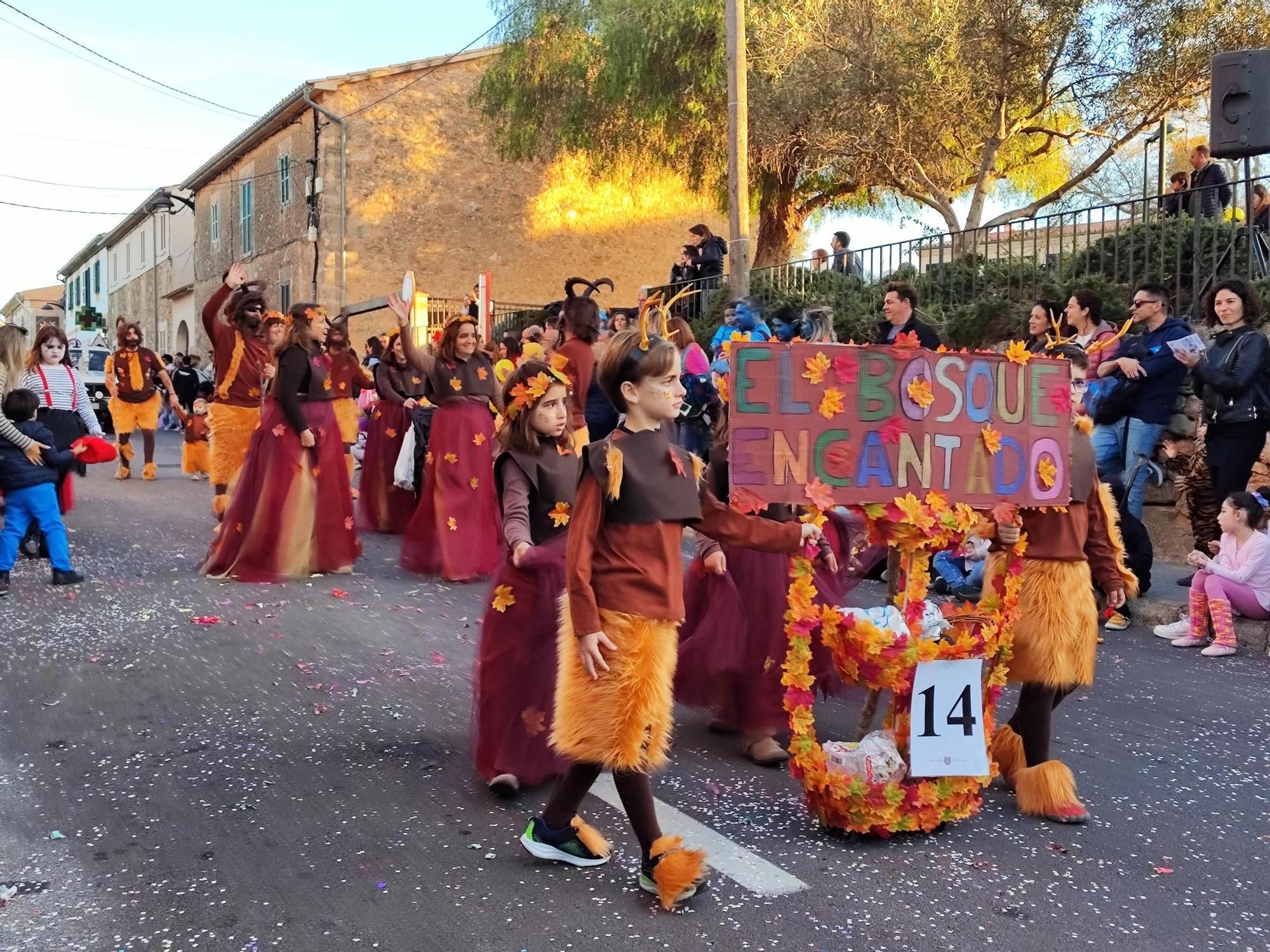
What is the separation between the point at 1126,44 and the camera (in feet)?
52.8

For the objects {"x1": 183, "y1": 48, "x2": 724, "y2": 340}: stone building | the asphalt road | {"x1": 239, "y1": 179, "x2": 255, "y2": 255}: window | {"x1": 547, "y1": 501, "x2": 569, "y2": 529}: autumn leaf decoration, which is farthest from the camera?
{"x1": 239, "y1": 179, "x2": 255, "y2": 255}: window

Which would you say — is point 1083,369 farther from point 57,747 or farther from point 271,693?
point 57,747

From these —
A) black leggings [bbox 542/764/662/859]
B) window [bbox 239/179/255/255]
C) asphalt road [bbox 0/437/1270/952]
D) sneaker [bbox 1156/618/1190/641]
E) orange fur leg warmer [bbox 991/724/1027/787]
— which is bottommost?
asphalt road [bbox 0/437/1270/952]

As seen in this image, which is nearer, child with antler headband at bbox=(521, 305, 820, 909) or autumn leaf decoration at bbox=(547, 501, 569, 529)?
child with antler headband at bbox=(521, 305, 820, 909)

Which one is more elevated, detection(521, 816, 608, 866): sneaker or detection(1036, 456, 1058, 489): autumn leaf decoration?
detection(1036, 456, 1058, 489): autumn leaf decoration

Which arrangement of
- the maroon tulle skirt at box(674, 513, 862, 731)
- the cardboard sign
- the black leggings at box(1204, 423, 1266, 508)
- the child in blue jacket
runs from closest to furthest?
the cardboard sign < the maroon tulle skirt at box(674, 513, 862, 731) < the black leggings at box(1204, 423, 1266, 508) < the child in blue jacket

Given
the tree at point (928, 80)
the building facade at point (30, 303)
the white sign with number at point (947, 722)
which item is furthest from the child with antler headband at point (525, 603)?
the building facade at point (30, 303)

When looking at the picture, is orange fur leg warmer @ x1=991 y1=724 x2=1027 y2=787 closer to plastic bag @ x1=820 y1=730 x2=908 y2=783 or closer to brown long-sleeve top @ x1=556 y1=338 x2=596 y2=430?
plastic bag @ x1=820 y1=730 x2=908 y2=783

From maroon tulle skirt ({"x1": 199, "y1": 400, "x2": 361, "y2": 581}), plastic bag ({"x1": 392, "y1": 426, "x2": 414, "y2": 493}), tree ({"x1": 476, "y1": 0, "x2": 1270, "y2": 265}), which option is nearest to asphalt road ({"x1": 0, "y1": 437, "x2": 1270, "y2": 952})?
maroon tulle skirt ({"x1": 199, "y1": 400, "x2": 361, "y2": 581})

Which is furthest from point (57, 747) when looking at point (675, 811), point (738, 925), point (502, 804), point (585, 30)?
point (585, 30)

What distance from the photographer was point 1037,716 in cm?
420

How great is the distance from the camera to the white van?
2755cm

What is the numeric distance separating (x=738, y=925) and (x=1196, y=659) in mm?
4462

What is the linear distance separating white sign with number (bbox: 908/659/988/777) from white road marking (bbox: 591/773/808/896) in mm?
573
